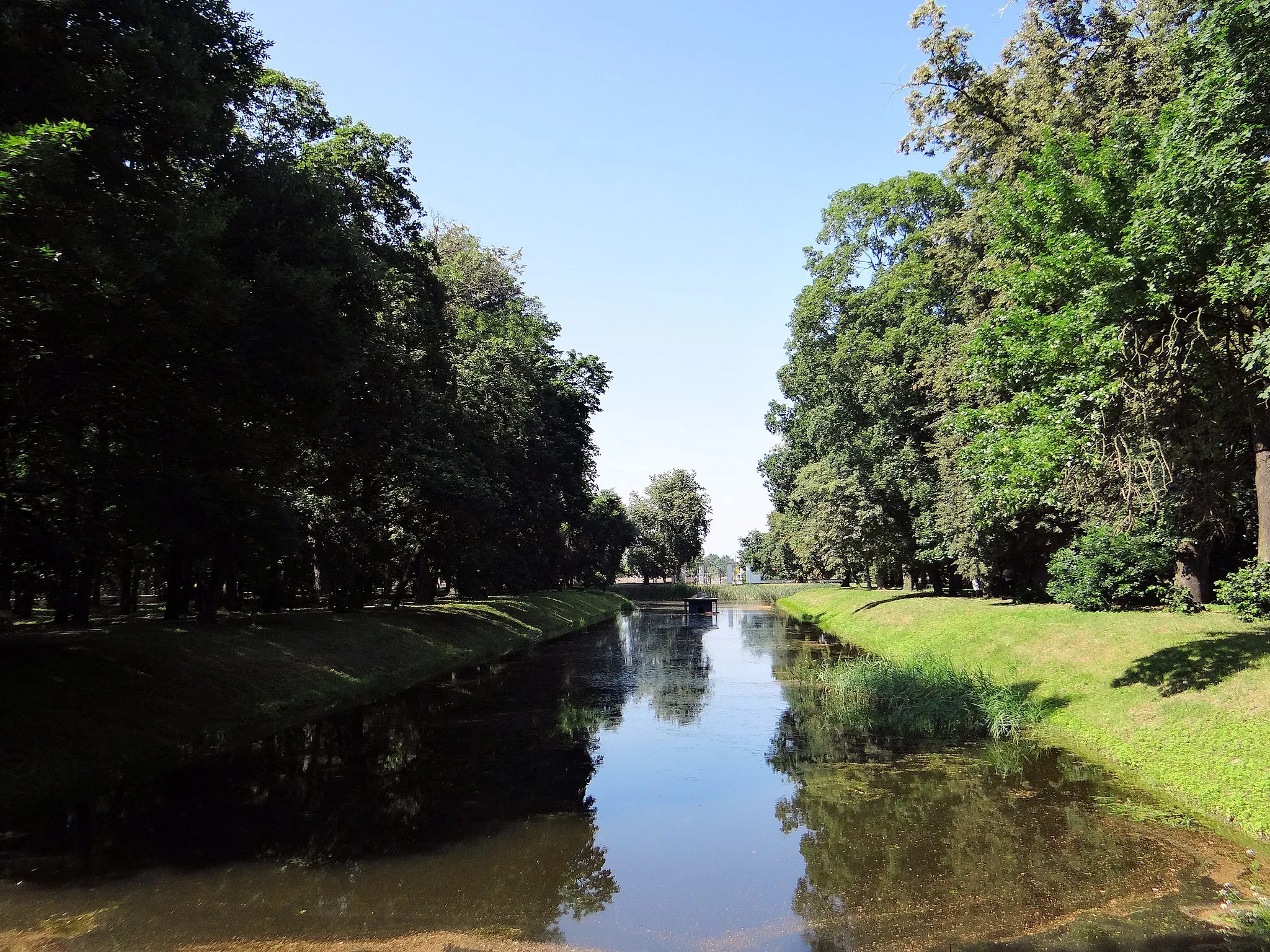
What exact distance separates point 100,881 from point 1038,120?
87.8 feet

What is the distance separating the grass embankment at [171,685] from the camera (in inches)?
501

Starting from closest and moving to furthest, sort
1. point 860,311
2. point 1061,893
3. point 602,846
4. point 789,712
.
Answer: point 1061,893
point 602,846
point 789,712
point 860,311

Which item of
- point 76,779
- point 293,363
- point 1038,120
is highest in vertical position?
point 1038,120

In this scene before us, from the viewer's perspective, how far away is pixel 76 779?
40.8ft

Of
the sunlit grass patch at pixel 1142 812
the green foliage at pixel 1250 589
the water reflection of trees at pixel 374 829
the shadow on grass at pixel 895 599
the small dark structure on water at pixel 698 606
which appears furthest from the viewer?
the small dark structure on water at pixel 698 606

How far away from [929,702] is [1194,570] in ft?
34.1

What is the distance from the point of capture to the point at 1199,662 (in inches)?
600

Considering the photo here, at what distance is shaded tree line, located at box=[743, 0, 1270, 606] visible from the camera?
41.7 ft

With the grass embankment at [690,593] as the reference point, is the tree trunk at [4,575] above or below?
above

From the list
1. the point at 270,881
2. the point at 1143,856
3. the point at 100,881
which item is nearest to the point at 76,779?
the point at 100,881

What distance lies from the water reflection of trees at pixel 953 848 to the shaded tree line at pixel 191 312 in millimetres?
12047

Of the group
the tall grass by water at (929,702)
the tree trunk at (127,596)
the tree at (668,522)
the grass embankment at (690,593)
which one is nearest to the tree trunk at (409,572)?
the tree trunk at (127,596)

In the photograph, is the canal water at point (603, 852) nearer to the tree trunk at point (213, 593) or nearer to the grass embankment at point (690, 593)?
the tree trunk at point (213, 593)

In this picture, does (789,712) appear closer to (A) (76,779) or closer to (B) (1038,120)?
(A) (76,779)
